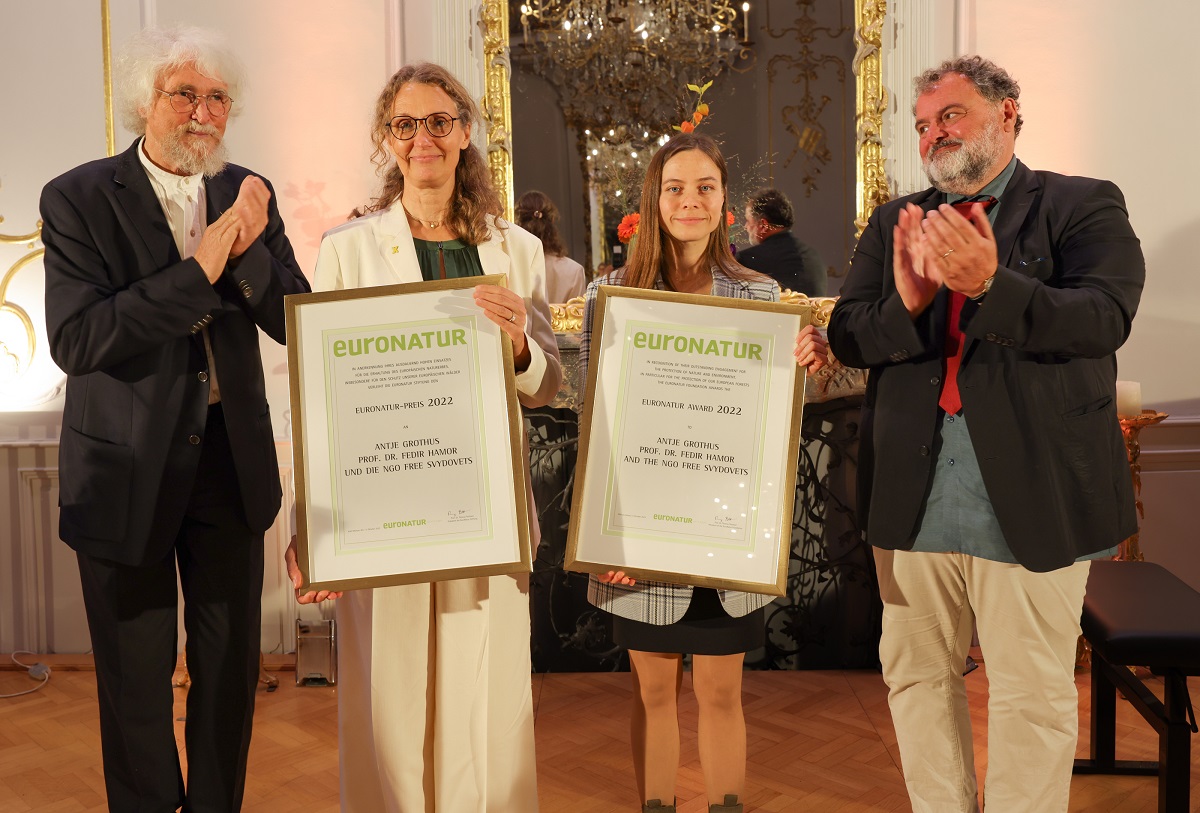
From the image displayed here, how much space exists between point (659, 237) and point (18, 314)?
318 cm

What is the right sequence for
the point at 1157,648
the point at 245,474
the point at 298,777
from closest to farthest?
the point at 245,474 < the point at 1157,648 < the point at 298,777

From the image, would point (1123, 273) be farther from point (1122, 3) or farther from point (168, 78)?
point (1122, 3)

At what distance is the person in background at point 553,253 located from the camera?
13.2 feet

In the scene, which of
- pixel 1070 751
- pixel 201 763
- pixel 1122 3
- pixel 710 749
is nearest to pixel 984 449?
pixel 1070 751

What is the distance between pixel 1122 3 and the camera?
3988 mm

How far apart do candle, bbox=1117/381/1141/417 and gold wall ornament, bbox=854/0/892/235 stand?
3.84 feet

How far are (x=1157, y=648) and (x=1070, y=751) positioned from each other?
19.8 inches

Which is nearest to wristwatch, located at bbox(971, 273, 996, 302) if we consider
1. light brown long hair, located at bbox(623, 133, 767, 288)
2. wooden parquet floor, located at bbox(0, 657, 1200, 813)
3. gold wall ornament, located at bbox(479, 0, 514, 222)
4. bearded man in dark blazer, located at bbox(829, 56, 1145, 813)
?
bearded man in dark blazer, located at bbox(829, 56, 1145, 813)

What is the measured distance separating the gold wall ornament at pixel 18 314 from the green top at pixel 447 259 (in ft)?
9.19

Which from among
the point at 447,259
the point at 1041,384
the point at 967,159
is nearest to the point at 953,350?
the point at 1041,384

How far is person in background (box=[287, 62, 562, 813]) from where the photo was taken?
221cm

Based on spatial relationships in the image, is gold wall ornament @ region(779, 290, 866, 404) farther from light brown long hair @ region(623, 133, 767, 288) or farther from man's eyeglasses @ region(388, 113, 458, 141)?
man's eyeglasses @ region(388, 113, 458, 141)

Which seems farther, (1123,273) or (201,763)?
(201,763)

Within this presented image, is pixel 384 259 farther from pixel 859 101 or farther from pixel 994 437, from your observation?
pixel 859 101
